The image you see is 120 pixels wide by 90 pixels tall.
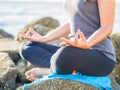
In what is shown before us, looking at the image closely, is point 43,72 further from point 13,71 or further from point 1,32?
point 1,32

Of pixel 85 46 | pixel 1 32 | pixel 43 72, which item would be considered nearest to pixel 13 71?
pixel 43 72

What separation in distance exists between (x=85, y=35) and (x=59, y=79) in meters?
0.41

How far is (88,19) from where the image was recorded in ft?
12.7

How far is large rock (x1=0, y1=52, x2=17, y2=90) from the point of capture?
17.3 feet

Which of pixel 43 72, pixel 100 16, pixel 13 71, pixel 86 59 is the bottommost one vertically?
pixel 13 71

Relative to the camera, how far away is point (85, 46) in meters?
3.59

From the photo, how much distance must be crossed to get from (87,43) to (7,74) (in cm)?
191

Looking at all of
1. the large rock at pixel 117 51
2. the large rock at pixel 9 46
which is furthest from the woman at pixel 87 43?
the large rock at pixel 9 46

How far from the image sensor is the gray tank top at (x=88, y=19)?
12.5 ft

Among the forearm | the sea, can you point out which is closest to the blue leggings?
the forearm

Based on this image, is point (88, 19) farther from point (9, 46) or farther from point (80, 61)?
point (9, 46)

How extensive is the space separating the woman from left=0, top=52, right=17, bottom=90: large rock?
1209 mm

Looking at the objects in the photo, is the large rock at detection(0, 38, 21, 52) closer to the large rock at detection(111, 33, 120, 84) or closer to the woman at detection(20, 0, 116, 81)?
the large rock at detection(111, 33, 120, 84)

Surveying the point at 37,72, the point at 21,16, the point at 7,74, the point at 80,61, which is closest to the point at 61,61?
the point at 80,61
